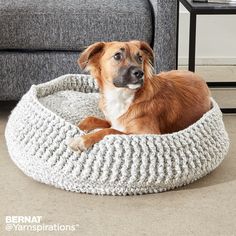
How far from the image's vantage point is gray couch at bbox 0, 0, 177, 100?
273 cm

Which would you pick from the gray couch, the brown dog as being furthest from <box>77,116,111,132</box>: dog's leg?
the gray couch

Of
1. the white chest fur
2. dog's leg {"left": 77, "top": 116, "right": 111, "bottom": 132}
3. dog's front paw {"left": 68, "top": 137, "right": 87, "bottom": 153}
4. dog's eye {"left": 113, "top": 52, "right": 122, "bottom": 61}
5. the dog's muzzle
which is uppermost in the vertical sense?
dog's eye {"left": 113, "top": 52, "right": 122, "bottom": 61}

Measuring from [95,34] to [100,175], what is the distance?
904 mm

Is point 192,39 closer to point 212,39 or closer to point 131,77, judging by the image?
point 131,77

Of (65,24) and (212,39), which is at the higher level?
(65,24)

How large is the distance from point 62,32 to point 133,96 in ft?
2.28

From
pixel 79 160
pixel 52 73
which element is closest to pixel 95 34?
pixel 52 73

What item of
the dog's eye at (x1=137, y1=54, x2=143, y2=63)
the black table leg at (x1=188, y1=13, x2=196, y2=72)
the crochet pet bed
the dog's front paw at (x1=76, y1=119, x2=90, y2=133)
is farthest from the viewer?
the black table leg at (x1=188, y1=13, x2=196, y2=72)

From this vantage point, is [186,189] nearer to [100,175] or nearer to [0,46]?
[100,175]

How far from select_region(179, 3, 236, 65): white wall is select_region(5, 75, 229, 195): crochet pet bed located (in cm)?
153

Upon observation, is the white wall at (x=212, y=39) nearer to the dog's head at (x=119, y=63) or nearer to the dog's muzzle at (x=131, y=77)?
the dog's head at (x=119, y=63)

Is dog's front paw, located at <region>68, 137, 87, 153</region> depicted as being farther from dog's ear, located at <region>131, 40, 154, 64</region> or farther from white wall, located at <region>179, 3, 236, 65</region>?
white wall, located at <region>179, 3, 236, 65</region>

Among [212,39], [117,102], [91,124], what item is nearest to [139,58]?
[117,102]

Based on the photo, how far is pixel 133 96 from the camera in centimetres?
219
